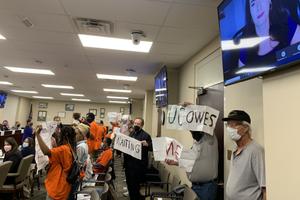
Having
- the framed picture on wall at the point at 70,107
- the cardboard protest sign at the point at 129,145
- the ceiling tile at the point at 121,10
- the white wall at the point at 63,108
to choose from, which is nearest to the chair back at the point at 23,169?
the cardboard protest sign at the point at 129,145

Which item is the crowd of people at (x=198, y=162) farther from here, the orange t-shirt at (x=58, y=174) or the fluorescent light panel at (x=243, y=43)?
the fluorescent light panel at (x=243, y=43)

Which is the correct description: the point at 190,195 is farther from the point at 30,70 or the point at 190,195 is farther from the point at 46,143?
the point at 30,70

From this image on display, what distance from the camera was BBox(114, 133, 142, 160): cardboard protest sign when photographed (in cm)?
349

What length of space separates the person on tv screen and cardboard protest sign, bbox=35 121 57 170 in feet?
6.97

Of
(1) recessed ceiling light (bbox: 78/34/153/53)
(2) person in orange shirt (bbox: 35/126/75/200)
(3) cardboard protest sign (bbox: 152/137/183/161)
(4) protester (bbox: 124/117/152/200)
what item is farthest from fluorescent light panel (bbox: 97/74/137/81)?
(2) person in orange shirt (bbox: 35/126/75/200)

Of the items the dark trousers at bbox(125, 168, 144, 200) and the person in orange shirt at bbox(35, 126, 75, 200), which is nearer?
the person in orange shirt at bbox(35, 126, 75, 200)

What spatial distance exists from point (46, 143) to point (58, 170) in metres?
0.34

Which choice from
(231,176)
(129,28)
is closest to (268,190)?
(231,176)

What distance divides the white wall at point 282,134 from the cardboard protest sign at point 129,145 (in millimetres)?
2361

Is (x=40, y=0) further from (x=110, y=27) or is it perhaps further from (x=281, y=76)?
(x=281, y=76)

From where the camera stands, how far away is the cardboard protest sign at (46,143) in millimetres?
2438

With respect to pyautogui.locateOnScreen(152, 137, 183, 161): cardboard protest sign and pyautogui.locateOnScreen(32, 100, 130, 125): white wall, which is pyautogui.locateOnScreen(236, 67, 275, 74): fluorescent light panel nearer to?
pyautogui.locateOnScreen(152, 137, 183, 161): cardboard protest sign

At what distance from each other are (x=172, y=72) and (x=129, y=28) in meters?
2.16

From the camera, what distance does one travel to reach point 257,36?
56.7 inches
